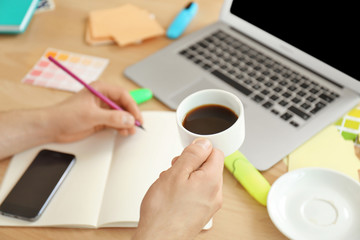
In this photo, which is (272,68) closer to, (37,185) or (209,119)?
(209,119)

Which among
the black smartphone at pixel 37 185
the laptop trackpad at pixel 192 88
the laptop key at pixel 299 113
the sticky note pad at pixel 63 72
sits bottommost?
the black smartphone at pixel 37 185

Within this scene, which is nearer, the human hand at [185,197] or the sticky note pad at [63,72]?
the human hand at [185,197]

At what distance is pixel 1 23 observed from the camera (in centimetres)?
121

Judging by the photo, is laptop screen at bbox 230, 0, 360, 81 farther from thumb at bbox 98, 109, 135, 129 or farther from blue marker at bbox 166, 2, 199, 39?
thumb at bbox 98, 109, 135, 129

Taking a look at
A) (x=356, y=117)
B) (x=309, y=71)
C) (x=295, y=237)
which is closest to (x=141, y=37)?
(x=309, y=71)

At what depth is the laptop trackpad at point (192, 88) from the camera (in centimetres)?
97

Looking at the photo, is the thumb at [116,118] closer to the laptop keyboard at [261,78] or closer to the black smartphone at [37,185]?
the black smartphone at [37,185]

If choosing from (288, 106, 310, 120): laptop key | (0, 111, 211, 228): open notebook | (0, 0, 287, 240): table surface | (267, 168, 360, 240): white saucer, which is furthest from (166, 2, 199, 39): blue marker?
(267, 168, 360, 240): white saucer

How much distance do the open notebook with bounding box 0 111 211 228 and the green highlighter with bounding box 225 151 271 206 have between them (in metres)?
0.12

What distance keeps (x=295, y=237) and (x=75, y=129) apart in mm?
508

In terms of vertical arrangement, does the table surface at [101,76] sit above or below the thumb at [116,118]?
below

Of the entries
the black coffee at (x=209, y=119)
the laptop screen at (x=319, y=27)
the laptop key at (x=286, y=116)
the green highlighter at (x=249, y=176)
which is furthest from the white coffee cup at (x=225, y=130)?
the laptop screen at (x=319, y=27)

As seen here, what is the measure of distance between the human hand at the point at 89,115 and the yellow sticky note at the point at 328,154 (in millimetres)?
353

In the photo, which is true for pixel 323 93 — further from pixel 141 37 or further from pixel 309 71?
pixel 141 37
